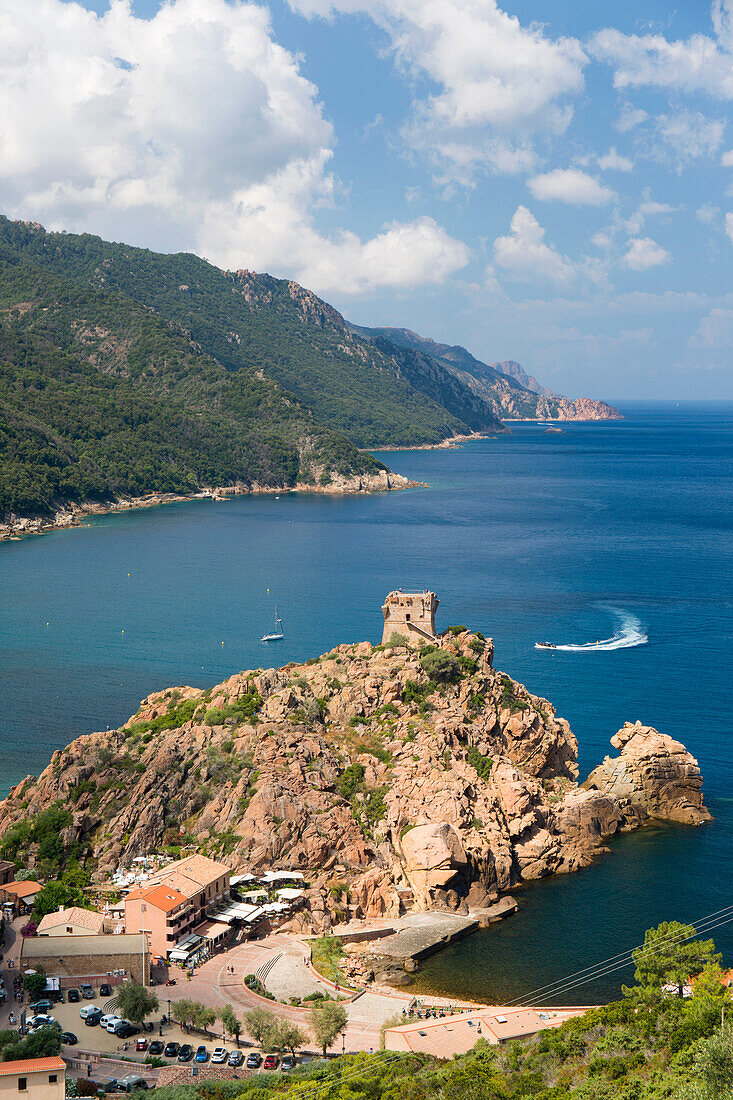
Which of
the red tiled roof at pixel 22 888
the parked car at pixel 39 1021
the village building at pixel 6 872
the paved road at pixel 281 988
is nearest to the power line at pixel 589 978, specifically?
the paved road at pixel 281 988

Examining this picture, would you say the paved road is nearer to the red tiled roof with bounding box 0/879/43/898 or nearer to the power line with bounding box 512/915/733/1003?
the power line with bounding box 512/915/733/1003

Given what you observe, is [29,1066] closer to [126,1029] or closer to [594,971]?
[126,1029]

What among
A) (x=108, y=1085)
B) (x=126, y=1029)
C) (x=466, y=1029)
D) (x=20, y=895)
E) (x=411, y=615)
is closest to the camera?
(x=108, y=1085)

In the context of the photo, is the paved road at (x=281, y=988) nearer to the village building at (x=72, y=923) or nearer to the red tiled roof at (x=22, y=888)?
the village building at (x=72, y=923)

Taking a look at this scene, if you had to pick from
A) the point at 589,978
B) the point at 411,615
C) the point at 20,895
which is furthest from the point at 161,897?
the point at 411,615

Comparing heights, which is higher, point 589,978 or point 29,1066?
point 29,1066

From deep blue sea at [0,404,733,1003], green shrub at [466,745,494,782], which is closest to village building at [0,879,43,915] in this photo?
deep blue sea at [0,404,733,1003]

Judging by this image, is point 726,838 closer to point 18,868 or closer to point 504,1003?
point 504,1003
